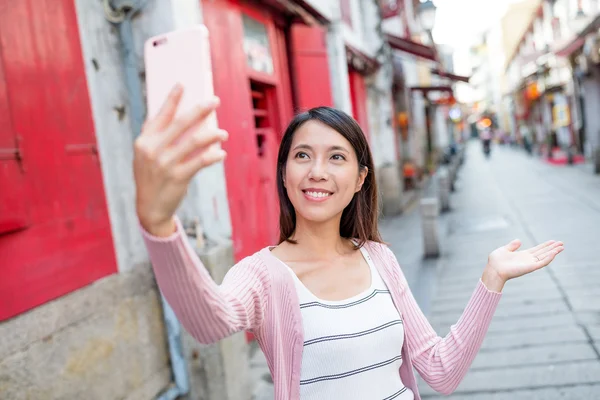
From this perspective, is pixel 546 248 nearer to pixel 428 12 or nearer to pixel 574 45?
pixel 428 12

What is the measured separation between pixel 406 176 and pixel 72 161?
14.7 meters

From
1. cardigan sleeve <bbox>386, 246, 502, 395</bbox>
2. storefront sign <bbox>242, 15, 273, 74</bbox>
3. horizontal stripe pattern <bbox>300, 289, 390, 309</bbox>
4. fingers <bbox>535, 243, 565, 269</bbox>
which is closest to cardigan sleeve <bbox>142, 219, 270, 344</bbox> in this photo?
horizontal stripe pattern <bbox>300, 289, 390, 309</bbox>

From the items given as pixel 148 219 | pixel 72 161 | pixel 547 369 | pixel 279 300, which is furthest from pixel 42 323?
pixel 547 369

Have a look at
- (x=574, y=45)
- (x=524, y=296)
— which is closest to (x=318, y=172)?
(x=524, y=296)

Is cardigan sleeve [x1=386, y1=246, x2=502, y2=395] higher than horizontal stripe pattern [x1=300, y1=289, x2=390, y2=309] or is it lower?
lower

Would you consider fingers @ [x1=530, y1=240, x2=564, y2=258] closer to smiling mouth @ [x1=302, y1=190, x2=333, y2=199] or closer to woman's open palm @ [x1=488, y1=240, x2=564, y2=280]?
woman's open palm @ [x1=488, y1=240, x2=564, y2=280]

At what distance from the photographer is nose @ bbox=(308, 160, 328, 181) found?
1.66 m

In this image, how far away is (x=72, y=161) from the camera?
10.3 ft

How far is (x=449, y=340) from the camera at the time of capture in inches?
71.6

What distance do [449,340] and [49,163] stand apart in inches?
88.5

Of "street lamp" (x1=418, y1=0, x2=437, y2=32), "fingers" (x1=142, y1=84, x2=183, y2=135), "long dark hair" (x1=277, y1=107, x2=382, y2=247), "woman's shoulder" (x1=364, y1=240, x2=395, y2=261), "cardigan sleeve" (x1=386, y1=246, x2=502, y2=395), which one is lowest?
"cardigan sleeve" (x1=386, y1=246, x2=502, y2=395)

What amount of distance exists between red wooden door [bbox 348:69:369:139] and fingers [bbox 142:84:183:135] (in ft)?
35.7

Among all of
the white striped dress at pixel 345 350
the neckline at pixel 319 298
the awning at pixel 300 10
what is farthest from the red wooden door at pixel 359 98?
the white striped dress at pixel 345 350

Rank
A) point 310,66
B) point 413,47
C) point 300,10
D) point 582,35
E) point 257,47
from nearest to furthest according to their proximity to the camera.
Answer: point 257,47
point 300,10
point 310,66
point 413,47
point 582,35
